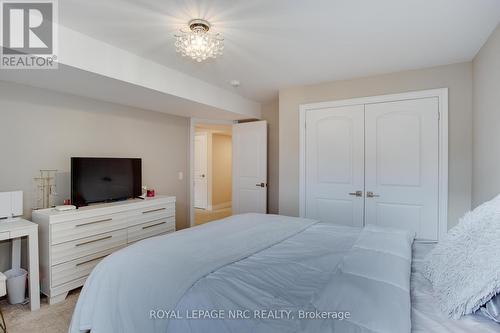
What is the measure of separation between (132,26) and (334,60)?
1.91 m

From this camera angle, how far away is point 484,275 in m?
0.93

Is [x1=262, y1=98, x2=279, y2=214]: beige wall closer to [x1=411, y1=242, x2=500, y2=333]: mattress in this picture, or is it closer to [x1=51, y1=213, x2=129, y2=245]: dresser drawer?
[x1=51, y1=213, x2=129, y2=245]: dresser drawer

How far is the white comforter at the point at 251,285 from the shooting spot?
37.2 inches

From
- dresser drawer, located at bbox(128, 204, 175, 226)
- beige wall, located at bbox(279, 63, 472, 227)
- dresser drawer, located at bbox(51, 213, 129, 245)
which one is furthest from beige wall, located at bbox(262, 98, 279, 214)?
dresser drawer, located at bbox(51, 213, 129, 245)

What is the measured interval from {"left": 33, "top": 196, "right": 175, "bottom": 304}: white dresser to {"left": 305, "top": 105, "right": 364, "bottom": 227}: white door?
7.35 feet

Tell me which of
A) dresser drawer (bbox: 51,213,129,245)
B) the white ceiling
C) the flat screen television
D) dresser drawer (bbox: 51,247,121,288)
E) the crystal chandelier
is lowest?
dresser drawer (bbox: 51,247,121,288)

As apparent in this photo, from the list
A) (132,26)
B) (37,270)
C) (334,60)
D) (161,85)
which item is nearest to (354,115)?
(334,60)

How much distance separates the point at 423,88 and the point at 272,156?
2.32m

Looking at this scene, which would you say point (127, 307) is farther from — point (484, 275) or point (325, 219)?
point (325, 219)

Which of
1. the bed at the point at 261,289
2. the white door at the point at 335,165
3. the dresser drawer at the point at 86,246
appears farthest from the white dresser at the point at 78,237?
the white door at the point at 335,165

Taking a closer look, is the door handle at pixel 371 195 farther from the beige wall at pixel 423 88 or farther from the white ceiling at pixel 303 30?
the white ceiling at pixel 303 30

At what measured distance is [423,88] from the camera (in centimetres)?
298

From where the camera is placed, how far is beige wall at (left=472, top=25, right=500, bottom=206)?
6.86ft

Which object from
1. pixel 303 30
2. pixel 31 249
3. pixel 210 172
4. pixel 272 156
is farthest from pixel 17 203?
pixel 210 172
